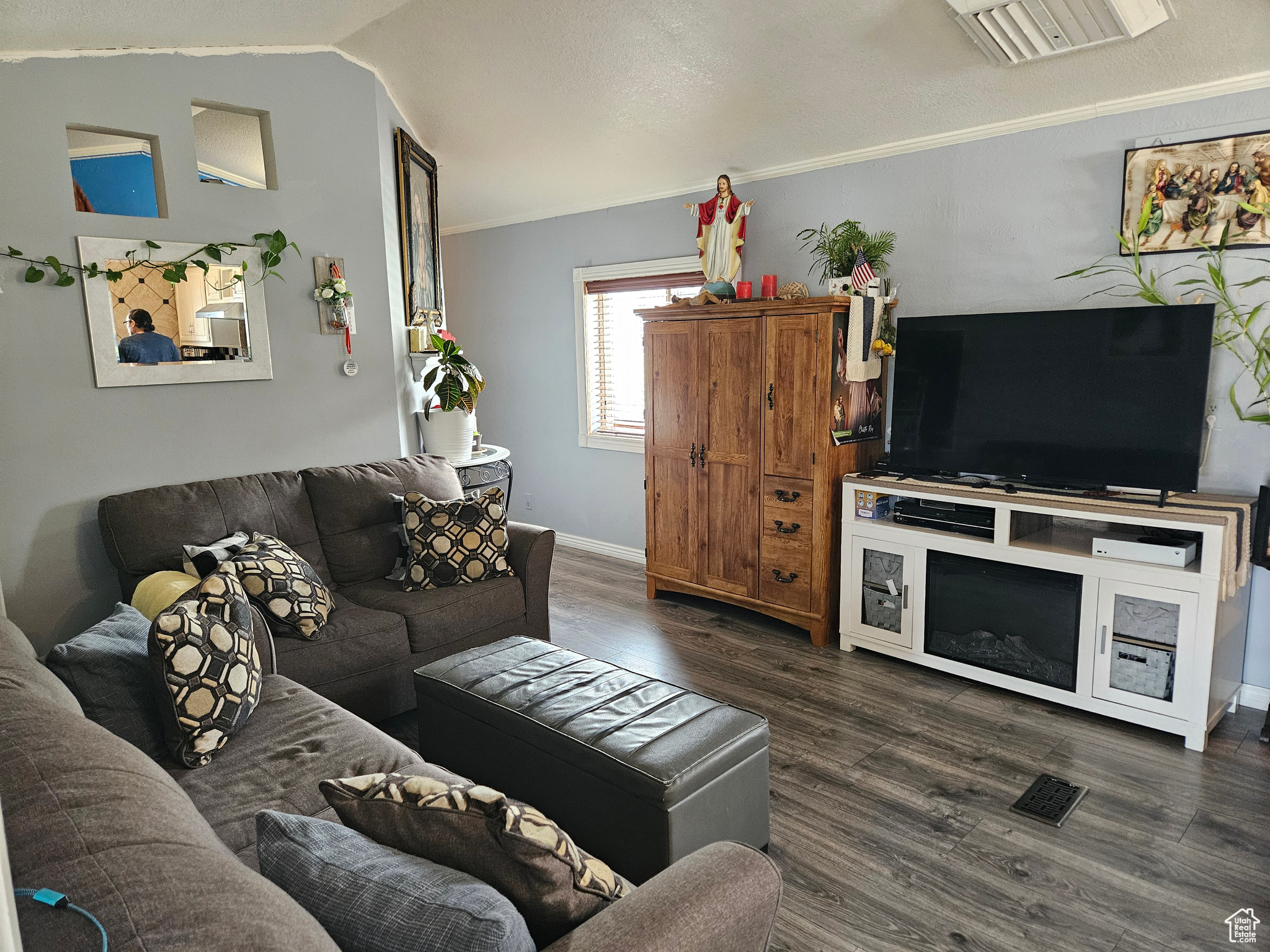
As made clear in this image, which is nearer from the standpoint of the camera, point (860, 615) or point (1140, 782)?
point (1140, 782)

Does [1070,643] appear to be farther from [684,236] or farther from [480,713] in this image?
[684,236]

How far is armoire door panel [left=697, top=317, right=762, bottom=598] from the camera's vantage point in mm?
4000

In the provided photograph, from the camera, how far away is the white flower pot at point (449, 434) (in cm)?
418

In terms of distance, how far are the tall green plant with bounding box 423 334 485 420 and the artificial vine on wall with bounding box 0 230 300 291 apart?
82cm

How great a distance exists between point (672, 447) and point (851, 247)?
138 centimetres

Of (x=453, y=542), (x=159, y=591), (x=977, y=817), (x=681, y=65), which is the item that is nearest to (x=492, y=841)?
(x=977, y=817)

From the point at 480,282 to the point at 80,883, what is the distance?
5.74 m

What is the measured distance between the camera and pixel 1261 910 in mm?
2033

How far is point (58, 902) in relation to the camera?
2.68ft

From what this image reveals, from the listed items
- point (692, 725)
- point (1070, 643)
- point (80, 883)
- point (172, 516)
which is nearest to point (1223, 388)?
point (1070, 643)

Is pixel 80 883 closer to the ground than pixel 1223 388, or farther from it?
closer to the ground

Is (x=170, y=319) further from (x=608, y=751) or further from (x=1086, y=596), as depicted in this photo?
(x=1086, y=596)

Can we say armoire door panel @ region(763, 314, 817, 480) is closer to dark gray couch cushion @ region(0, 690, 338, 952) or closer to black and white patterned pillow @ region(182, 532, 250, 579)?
black and white patterned pillow @ region(182, 532, 250, 579)

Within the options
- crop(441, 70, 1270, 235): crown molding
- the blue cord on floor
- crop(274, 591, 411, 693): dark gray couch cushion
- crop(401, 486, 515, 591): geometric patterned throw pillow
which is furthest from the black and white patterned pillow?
crop(441, 70, 1270, 235): crown molding
